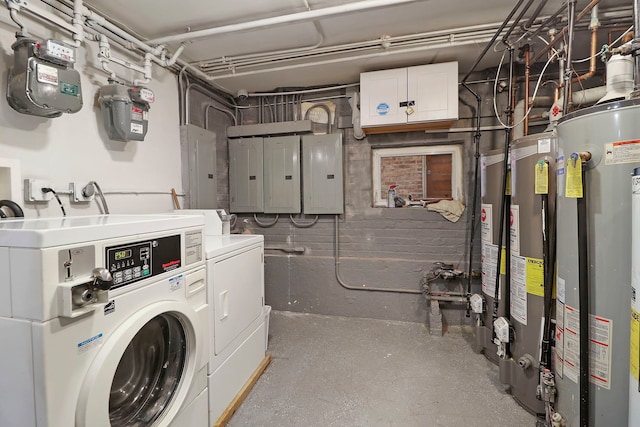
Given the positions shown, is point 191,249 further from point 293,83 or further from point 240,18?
point 293,83

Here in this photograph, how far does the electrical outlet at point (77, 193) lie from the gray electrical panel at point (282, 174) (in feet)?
5.32

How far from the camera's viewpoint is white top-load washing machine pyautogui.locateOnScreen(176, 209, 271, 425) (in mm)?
1551

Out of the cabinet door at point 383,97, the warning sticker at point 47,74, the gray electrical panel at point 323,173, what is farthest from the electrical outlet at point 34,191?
the cabinet door at point 383,97

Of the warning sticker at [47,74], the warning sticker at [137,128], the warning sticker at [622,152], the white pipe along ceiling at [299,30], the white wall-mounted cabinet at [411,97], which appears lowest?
the warning sticker at [622,152]

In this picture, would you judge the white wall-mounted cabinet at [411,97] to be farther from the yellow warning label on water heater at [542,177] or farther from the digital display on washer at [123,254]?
the digital display on washer at [123,254]

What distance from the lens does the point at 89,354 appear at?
2.89 ft

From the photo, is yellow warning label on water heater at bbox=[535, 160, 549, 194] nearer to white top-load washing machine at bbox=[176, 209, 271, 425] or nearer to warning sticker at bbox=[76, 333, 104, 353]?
white top-load washing machine at bbox=[176, 209, 271, 425]

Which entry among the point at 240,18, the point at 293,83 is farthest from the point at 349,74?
the point at 240,18

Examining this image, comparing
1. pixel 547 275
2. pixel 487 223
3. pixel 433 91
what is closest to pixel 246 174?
pixel 433 91

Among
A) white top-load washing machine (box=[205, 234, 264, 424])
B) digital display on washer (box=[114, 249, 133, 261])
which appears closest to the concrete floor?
white top-load washing machine (box=[205, 234, 264, 424])

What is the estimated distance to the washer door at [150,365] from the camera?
98cm

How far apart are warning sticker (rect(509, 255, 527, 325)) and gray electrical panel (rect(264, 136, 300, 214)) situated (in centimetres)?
198

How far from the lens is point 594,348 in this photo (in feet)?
3.66

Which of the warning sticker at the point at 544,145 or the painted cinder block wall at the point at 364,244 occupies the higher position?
the warning sticker at the point at 544,145
